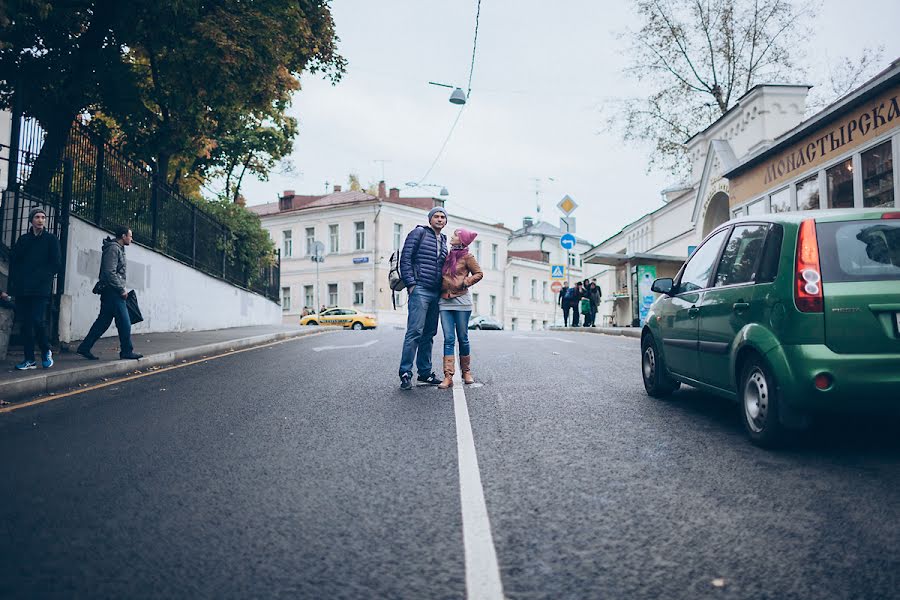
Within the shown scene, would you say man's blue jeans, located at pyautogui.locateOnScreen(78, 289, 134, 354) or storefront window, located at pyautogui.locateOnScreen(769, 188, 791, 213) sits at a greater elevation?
storefront window, located at pyautogui.locateOnScreen(769, 188, 791, 213)

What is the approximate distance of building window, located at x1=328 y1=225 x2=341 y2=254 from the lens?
56219 millimetres

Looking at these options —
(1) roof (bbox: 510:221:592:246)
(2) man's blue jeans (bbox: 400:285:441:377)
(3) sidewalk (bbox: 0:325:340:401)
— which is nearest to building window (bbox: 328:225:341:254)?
(1) roof (bbox: 510:221:592:246)

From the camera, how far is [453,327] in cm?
812

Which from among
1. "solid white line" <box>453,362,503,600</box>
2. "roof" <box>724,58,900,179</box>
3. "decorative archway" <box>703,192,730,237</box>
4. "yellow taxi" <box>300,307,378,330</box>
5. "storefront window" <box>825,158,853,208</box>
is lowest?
"solid white line" <box>453,362,503,600</box>

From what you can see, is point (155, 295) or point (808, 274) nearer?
point (808, 274)

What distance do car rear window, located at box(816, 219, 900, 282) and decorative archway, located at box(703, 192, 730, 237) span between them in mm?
21457

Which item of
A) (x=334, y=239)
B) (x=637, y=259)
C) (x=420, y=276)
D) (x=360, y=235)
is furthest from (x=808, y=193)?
(x=334, y=239)

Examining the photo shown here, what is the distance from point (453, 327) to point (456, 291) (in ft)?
1.32

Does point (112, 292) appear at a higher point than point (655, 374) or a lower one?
higher

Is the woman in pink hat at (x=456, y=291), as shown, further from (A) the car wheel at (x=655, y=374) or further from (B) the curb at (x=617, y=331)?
(B) the curb at (x=617, y=331)

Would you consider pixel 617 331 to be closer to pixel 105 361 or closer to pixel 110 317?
pixel 110 317

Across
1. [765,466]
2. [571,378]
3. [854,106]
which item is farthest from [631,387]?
[854,106]

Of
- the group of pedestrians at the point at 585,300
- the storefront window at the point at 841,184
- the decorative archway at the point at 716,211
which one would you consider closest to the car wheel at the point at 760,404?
the storefront window at the point at 841,184

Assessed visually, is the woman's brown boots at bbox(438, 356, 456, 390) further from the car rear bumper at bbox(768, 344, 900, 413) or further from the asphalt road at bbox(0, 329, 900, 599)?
the car rear bumper at bbox(768, 344, 900, 413)
